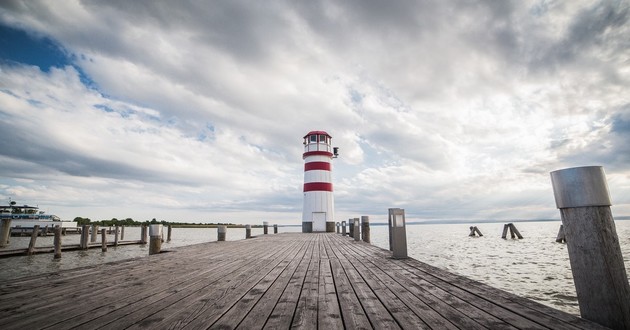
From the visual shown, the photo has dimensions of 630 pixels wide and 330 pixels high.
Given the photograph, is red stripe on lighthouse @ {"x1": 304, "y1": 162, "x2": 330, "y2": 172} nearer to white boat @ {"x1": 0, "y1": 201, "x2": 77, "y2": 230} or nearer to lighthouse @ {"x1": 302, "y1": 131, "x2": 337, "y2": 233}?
lighthouse @ {"x1": 302, "y1": 131, "x2": 337, "y2": 233}

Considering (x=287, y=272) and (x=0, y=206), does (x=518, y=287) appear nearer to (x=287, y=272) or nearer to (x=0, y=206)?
(x=287, y=272)

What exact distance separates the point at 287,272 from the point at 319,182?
17.0 m

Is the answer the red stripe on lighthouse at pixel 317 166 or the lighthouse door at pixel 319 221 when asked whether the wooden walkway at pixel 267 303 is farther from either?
the red stripe on lighthouse at pixel 317 166

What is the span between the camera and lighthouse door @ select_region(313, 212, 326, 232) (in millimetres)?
21234

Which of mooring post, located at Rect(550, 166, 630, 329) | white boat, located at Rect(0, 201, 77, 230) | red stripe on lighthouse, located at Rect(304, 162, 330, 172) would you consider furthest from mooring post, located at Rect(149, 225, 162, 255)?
white boat, located at Rect(0, 201, 77, 230)

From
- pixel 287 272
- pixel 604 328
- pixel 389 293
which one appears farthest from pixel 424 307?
pixel 287 272

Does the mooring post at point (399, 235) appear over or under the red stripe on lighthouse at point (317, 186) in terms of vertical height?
under

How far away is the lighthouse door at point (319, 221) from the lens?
21234 mm

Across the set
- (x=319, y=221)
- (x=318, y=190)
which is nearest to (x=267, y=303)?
(x=318, y=190)

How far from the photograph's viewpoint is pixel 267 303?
2602mm

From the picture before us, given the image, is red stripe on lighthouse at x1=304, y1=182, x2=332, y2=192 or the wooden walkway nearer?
the wooden walkway

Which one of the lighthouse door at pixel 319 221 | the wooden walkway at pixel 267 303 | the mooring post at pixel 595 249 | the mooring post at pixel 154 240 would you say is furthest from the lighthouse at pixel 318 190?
the mooring post at pixel 595 249

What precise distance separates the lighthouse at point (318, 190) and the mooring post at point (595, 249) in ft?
63.3

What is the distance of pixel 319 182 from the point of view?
21.4 m
